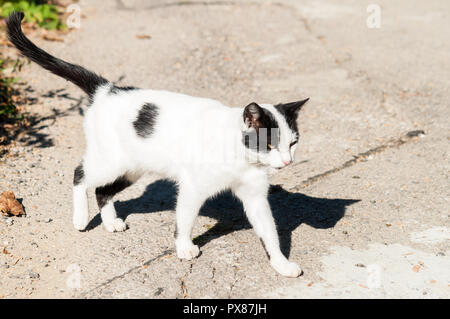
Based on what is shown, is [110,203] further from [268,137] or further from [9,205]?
[268,137]

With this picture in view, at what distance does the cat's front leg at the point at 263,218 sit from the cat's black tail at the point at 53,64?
130 cm

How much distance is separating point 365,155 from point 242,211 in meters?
1.37

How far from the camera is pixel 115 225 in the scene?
12.5 ft

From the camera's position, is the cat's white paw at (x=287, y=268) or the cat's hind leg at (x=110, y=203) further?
the cat's hind leg at (x=110, y=203)

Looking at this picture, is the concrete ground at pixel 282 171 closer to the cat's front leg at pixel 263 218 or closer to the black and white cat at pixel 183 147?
the cat's front leg at pixel 263 218

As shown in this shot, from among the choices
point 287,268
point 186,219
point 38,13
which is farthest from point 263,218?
point 38,13

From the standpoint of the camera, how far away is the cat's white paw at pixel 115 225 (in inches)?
150

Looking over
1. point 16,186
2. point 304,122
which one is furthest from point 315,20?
point 16,186

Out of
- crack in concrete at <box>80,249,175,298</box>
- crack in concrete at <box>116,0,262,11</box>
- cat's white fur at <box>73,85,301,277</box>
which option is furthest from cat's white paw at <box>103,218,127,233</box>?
crack in concrete at <box>116,0,262,11</box>

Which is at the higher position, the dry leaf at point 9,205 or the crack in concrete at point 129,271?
the dry leaf at point 9,205

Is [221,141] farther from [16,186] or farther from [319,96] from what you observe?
[319,96]

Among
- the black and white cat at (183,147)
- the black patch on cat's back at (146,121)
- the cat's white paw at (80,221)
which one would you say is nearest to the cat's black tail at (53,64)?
the black and white cat at (183,147)

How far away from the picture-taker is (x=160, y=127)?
3439mm

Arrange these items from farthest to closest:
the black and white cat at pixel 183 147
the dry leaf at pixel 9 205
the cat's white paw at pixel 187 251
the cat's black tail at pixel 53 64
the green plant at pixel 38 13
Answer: the green plant at pixel 38 13, the dry leaf at pixel 9 205, the cat's black tail at pixel 53 64, the cat's white paw at pixel 187 251, the black and white cat at pixel 183 147
